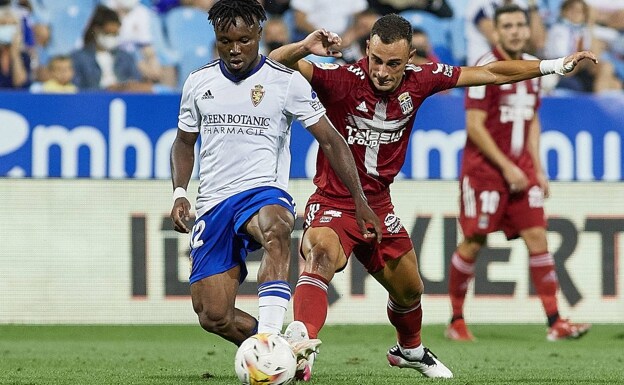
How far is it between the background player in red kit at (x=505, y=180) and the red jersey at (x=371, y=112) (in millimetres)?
3245

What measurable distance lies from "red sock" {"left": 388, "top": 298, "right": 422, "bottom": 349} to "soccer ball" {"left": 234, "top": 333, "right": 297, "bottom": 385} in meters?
1.55

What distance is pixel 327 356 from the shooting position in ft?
28.0

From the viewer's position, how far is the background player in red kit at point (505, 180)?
390 inches

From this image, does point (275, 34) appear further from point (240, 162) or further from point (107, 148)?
point (240, 162)

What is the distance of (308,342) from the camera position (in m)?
5.62

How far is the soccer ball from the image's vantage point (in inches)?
211

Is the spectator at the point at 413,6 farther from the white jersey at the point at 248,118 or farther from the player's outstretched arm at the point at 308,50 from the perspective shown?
the white jersey at the point at 248,118

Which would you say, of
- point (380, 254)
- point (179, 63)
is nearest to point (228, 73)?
point (380, 254)

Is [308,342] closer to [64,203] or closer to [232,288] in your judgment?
[232,288]

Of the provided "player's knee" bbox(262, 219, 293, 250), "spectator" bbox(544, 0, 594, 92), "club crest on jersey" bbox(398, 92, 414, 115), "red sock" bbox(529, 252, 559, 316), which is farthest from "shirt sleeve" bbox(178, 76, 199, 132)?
"spectator" bbox(544, 0, 594, 92)

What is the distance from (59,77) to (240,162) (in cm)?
665

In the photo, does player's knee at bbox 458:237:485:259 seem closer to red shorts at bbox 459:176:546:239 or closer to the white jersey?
red shorts at bbox 459:176:546:239

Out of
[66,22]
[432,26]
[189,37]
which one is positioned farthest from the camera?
[432,26]

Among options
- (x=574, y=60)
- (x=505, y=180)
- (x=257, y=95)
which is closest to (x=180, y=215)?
(x=257, y=95)
